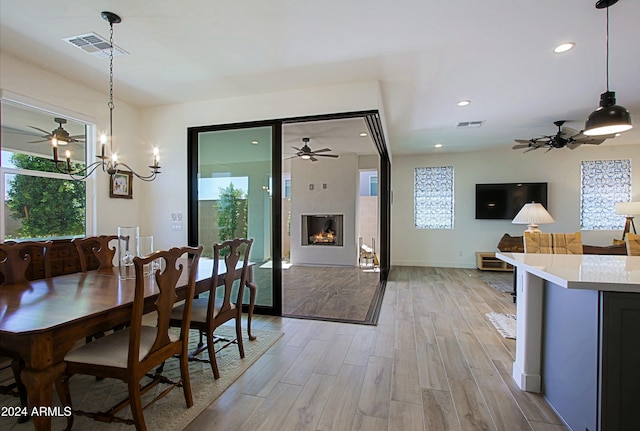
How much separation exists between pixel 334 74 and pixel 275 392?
294 cm

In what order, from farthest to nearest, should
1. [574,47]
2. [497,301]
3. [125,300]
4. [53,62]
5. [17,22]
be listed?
1. [497,301]
2. [53,62]
3. [574,47]
4. [17,22]
5. [125,300]

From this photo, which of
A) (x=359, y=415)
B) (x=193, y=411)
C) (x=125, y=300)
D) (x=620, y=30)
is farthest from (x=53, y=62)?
(x=620, y=30)

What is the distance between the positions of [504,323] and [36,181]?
5.26 metres

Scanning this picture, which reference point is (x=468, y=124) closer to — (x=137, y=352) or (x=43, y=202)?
(x=137, y=352)

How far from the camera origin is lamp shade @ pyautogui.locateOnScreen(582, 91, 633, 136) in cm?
220

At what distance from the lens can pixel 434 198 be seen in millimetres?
7238

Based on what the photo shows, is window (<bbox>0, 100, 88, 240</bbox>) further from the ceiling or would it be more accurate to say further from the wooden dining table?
the wooden dining table

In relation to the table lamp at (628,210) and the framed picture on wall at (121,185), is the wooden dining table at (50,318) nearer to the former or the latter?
the framed picture on wall at (121,185)

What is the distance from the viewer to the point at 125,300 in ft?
5.58

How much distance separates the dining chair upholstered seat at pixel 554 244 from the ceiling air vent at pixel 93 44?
15.0ft

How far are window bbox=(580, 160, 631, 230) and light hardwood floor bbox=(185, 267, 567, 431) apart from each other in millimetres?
4980

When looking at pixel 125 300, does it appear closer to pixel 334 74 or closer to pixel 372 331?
pixel 372 331

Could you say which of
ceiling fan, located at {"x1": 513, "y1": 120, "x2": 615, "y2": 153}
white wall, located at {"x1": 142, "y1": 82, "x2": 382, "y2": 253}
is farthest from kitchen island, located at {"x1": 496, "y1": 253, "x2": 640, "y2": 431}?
ceiling fan, located at {"x1": 513, "y1": 120, "x2": 615, "y2": 153}

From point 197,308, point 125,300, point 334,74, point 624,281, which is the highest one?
point 334,74
